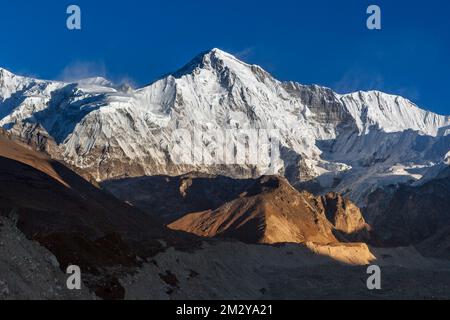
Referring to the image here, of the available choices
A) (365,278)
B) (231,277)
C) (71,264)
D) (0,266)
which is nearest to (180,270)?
(231,277)

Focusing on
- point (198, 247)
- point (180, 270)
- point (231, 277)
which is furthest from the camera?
point (198, 247)

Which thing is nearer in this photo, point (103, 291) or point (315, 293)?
point (103, 291)

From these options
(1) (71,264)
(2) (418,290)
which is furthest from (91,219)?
(1) (71,264)

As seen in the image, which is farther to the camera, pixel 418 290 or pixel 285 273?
pixel 285 273

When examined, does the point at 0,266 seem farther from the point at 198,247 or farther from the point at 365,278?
the point at 365,278
